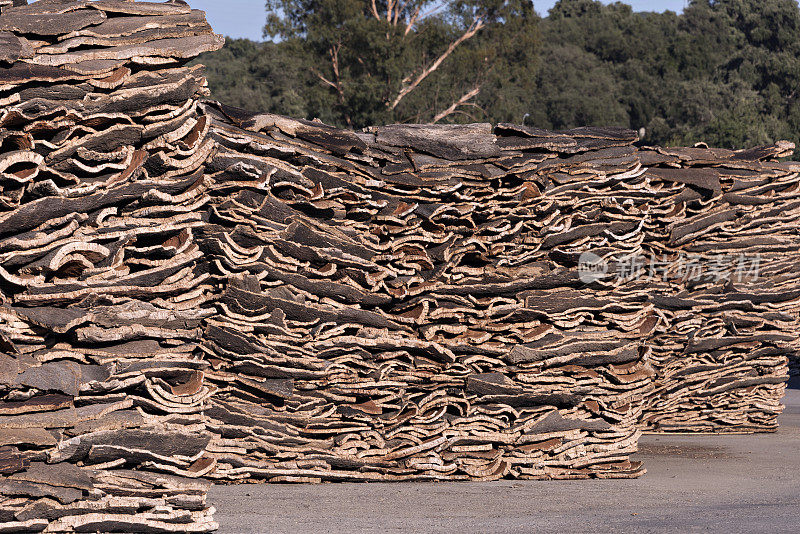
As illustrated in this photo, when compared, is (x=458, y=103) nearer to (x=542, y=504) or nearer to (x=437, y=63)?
(x=437, y=63)

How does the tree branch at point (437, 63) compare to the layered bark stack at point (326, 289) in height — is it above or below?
above

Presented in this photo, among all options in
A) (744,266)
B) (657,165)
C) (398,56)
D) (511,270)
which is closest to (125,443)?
(511,270)

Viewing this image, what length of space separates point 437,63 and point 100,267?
3308 cm

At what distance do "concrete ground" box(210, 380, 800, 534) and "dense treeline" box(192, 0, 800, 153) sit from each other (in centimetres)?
2802

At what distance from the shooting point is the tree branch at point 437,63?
36000 mm

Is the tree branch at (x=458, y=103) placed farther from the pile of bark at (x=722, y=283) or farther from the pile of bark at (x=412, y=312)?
the pile of bark at (x=412, y=312)

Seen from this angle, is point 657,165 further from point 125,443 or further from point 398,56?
point 398,56

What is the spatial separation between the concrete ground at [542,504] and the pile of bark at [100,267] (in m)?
0.73

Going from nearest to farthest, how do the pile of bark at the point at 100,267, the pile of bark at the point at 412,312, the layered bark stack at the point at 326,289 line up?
the pile of bark at the point at 100,267
the layered bark stack at the point at 326,289
the pile of bark at the point at 412,312

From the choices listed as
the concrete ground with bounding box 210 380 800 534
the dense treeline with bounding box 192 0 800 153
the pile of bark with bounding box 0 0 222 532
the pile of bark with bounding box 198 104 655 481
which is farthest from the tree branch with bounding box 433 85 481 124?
the pile of bark with bounding box 0 0 222 532

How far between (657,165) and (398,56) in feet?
91.0

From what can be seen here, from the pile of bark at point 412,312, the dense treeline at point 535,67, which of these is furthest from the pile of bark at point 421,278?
the dense treeline at point 535,67

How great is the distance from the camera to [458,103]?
36.4 m

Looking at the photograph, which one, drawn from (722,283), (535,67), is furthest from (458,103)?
(722,283)
